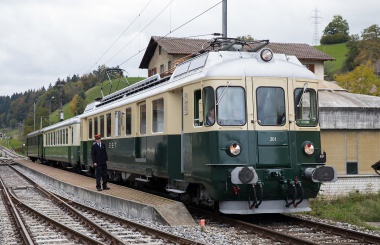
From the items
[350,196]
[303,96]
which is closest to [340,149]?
[350,196]

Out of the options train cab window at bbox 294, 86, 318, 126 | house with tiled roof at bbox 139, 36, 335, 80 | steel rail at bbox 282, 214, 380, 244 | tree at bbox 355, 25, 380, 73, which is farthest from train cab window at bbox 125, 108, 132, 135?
tree at bbox 355, 25, 380, 73

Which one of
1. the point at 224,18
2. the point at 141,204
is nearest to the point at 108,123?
the point at 224,18

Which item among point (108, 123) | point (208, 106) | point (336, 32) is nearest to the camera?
point (208, 106)

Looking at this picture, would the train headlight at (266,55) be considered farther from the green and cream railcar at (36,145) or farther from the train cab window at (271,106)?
the green and cream railcar at (36,145)

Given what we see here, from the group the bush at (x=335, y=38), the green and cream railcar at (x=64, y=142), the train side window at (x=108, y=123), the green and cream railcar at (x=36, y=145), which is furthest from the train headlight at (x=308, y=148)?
the bush at (x=335, y=38)

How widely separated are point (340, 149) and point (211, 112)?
9.98 m

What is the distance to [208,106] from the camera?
10.9m

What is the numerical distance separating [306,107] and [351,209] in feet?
15.4

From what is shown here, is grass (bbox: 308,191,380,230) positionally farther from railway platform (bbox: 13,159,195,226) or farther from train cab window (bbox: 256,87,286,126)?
railway platform (bbox: 13,159,195,226)

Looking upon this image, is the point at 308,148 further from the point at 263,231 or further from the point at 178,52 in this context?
the point at 178,52

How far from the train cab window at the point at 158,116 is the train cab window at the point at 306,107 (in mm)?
3125

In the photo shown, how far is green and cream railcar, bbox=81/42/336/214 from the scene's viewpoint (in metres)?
10.7

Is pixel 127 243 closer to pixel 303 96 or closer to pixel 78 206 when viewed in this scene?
pixel 303 96

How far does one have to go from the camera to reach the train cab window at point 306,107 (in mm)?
11328
